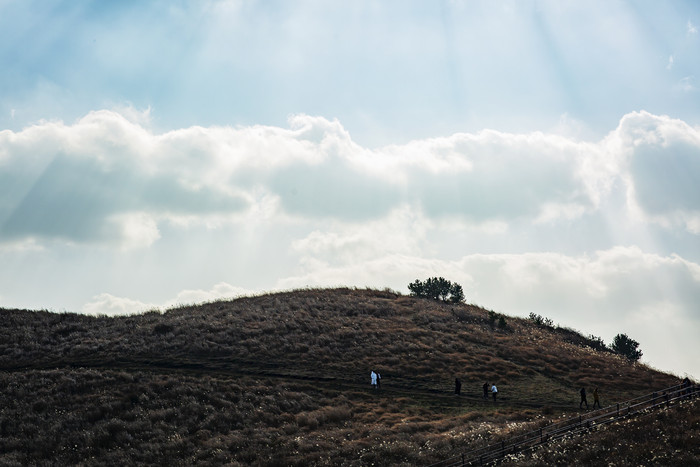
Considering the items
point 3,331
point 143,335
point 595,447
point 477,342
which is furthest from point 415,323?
point 3,331

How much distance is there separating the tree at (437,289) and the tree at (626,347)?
19.9 m

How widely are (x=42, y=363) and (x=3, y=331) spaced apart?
10.3m

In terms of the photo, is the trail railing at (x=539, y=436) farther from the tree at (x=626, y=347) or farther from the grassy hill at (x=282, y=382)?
the tree at (x=626, y=347)

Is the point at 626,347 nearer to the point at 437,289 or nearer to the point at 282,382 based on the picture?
the point at 437,289

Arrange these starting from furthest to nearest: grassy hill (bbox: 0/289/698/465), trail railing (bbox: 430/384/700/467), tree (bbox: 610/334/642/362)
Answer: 1. tree (bbox: 610/334/642/362)
2. grassy hill (bbox: 0/289/698/465)
3. trail railing (bbox: 430/384/700/467)

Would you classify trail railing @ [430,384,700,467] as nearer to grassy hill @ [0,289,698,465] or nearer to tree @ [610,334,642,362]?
grassy hill @ [0,289,698,465]

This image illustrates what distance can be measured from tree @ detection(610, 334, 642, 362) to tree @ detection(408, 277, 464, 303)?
1995cm

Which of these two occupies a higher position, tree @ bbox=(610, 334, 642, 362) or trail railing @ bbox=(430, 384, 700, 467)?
tree @ bbox=(610, 334, 642, 362)

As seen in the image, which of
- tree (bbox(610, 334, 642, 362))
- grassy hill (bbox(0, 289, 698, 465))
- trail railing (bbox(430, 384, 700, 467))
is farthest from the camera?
tree (bbox(610, 334, 642, 362))

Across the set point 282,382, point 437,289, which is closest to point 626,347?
point 437,289

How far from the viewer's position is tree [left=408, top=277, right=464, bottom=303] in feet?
245

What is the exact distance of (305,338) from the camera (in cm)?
5119

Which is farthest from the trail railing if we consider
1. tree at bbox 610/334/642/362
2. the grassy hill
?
tree at bbox 610/334/642/362

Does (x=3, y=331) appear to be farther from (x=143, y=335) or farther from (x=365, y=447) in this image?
(x=365, y=447)
